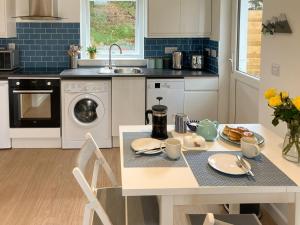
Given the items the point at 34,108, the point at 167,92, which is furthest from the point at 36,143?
the point at 167,92

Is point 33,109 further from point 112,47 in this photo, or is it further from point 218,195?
point 218,195

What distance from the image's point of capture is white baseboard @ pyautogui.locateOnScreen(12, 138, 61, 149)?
5.00 metres

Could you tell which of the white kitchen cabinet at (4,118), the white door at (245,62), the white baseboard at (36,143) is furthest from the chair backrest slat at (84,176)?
the white kitchen cabinet at (4,118)

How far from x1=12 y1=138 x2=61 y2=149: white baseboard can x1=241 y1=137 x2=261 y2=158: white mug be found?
128 inches

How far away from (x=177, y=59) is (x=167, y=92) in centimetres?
73

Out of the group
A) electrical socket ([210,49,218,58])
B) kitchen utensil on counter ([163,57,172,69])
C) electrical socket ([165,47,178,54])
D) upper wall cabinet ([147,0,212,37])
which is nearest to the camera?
electrical socket ([210,49,218,58])

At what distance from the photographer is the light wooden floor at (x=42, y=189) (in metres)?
3.25

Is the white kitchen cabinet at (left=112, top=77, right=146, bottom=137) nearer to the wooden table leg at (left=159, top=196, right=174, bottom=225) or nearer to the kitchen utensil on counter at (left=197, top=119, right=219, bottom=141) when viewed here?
the kitchen utensil on counter at (left=197, top=119, right=219, bottom=141)

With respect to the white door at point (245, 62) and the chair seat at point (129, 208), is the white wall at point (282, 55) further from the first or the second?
the chair seat at point (129, 208)

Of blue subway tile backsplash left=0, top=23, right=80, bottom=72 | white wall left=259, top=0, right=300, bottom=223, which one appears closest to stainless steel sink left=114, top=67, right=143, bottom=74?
blue subway tile backsplash left=0, top=23, right=80, bottom=72

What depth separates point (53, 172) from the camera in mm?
4223

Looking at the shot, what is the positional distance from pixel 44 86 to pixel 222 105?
2.16m

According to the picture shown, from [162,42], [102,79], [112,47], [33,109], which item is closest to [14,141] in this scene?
[33,109]

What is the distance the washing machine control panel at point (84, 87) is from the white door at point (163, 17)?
0.98m
